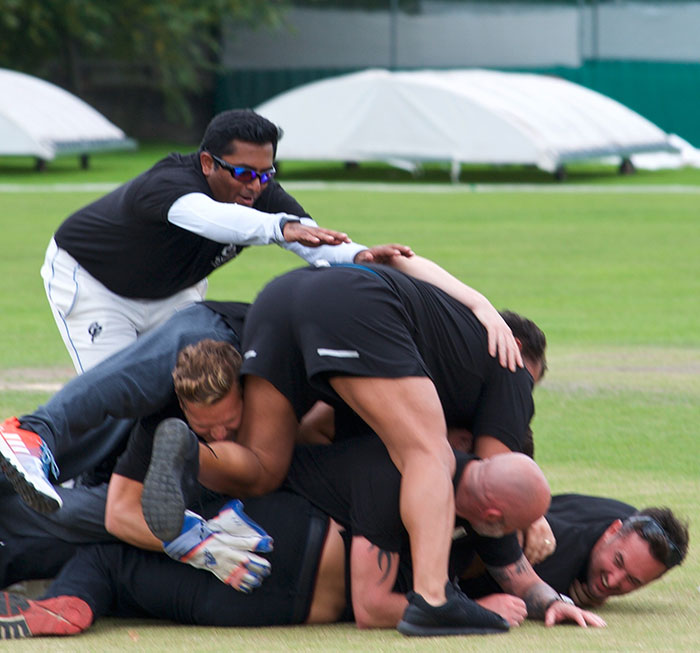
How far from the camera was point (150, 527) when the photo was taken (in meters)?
4.41

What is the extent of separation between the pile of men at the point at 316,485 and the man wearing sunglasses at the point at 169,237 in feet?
1.41

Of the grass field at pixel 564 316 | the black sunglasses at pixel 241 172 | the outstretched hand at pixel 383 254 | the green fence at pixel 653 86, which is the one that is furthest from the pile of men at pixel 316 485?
the green fence at pixel 653 86

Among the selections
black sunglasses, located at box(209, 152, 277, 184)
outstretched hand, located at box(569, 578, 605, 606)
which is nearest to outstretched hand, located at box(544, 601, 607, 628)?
outstretched hand, located at box(569, 578, 605, 606)

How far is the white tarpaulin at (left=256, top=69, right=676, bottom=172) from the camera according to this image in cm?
2525

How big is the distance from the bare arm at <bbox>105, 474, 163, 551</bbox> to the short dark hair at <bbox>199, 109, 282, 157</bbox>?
1672mm

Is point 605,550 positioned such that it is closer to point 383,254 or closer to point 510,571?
point 510,571

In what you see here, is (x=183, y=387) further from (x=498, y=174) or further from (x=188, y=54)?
(x=188, y=54)

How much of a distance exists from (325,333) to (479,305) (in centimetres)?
73

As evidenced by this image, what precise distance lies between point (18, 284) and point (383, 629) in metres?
9.40

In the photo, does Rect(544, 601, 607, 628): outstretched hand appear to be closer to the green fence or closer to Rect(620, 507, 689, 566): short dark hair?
Rect(620, 507, 689, 566): short dark hair

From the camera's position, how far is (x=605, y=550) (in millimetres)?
4961

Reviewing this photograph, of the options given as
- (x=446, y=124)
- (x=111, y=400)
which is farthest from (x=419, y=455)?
(x=446, y=124)

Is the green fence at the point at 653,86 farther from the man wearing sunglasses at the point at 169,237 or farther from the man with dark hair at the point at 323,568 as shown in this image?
the man with dark hair at the point at 323,568

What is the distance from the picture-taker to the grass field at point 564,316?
461 centimetres
